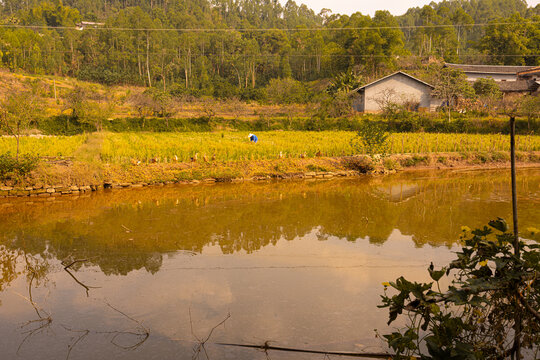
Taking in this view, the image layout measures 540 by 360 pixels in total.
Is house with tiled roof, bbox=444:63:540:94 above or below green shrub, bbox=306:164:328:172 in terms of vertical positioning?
above

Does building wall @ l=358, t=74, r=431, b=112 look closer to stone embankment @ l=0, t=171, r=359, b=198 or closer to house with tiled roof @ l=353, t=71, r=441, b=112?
house with tiled roof @ l=353, t=71, r=441, b=112

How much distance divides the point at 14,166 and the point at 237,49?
49142 millimetres

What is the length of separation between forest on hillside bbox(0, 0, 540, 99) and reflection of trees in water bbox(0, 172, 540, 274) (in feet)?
94.9

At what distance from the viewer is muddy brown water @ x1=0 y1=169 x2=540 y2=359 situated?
4637mm

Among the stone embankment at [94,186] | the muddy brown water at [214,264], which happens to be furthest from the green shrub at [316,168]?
the muddy brown water at [214,264]

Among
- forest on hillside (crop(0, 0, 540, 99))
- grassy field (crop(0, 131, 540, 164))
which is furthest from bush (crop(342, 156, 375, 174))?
forest on hillside (crop(0, 0, 540, 99))

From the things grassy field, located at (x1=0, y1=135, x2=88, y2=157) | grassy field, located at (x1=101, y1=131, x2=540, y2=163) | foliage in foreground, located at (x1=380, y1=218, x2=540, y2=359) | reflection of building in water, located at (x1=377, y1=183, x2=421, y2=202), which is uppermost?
foliage in foreground, located at (x1=380, y1=218, x2=540, y2=359)

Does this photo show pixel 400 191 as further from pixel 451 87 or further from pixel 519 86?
pixel 519 86

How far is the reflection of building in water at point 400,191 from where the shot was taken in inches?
460

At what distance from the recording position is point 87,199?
37.3ft

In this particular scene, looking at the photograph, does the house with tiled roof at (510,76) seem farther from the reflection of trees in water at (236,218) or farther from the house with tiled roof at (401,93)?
the reflection of trees in water at (236,218)

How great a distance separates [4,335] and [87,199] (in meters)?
7.06

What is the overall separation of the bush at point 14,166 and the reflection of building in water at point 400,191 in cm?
960

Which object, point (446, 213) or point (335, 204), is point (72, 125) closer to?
point (335, 204)
